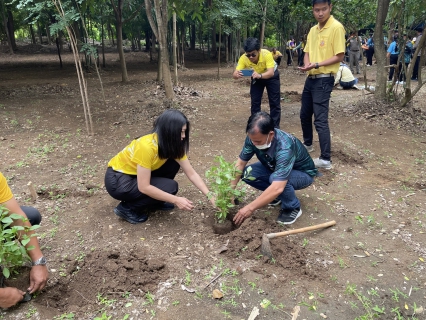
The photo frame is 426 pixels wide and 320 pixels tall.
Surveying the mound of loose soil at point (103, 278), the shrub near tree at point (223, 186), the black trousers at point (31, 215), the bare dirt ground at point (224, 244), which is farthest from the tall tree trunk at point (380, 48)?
the black trousers at point (31, 215)

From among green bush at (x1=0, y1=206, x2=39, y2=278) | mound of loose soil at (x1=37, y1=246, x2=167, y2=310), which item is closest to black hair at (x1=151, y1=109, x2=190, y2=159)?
mound of loose soil at (x1=37, y1=246, x2=167, y2=310)

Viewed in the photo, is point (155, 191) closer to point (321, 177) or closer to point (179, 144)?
point (179, 144)

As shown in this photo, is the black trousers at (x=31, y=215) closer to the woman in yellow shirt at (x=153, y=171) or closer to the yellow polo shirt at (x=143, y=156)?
the woman in yellow shirt at (x=153, y=171)

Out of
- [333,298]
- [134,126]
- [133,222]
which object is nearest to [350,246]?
[333,298]

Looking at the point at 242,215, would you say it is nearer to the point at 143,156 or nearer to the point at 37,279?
the point at 143,156

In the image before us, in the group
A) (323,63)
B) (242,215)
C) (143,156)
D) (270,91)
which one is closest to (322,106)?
(323,63)

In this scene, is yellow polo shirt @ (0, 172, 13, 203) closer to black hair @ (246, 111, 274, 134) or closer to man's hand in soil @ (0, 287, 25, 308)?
man's hand in soil @ (0, 287, 25, 308)

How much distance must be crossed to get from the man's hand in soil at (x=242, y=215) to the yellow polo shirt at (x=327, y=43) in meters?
2.11

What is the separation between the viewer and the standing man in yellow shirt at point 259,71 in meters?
4.45

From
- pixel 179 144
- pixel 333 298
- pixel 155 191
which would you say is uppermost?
pixel 179 144

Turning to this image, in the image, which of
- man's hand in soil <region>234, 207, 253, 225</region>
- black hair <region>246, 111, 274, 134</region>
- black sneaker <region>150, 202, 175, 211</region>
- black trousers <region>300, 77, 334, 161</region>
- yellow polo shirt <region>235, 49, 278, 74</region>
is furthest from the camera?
yellow polo shirt <region>235, 49, 278, 74</region>

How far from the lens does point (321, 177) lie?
12.5 feet

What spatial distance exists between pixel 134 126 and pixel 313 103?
329cm

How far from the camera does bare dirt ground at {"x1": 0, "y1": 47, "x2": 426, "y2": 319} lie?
Answer: 2.04 metres
